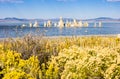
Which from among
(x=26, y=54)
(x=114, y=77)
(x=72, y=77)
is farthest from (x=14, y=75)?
(x=26, y=54)

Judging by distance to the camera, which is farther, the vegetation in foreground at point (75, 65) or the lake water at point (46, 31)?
the lake water at point (46, 31)

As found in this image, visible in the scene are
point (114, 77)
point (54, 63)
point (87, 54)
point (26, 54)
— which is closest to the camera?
point (114, 77)

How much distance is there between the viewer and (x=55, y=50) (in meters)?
14.5

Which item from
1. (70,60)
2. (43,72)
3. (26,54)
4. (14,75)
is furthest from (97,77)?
(26,54)

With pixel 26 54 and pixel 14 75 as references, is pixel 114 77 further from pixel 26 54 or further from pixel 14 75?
pixel 26 54

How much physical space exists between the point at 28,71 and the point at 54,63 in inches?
44.4

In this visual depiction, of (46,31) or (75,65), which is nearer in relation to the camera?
(75,65)

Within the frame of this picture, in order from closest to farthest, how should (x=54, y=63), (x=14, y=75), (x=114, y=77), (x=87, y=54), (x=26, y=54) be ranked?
1. (x=14, y=75)
2. (x=114, y=77)
3. (x=87, y=54)
4. (x=54, y=63)
5. (x=26, y=54)

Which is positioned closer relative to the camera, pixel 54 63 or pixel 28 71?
pixel 28 71

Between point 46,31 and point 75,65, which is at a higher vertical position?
point 46,31

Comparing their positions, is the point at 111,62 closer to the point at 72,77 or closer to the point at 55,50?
the point at 72,77

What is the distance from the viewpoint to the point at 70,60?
11.2m

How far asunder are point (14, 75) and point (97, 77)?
2832mm

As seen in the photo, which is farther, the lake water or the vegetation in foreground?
the lake water
